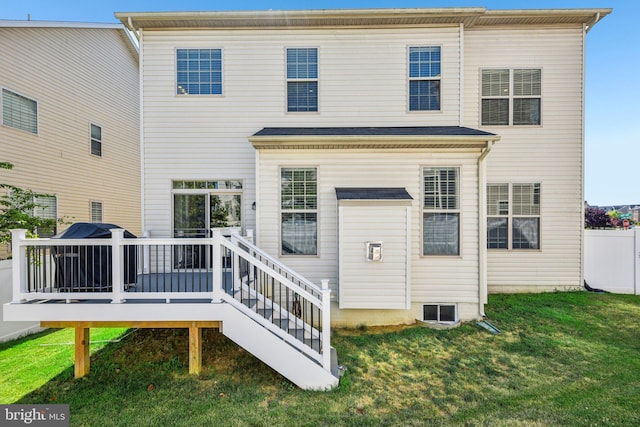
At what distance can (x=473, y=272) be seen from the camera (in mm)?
5594

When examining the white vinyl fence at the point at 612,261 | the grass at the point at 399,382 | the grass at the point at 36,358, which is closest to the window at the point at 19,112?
the grass at the point at 36,358

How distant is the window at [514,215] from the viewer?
6.96m

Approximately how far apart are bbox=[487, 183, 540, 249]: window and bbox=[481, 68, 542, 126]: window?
1.64m

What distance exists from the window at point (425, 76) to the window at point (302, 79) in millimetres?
2206

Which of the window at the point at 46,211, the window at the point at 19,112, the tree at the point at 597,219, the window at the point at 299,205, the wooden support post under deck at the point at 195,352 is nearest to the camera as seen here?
the wooden support post under deck at the point at 195,352

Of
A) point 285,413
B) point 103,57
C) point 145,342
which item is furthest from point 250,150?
point 103,57

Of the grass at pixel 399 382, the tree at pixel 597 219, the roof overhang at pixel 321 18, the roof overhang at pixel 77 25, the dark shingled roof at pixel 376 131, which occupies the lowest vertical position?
the grass at pixel 399 382

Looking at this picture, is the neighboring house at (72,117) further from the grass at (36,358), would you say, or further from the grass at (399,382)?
the grass at (399,382)

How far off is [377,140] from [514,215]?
4.19m

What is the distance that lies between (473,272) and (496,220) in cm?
216

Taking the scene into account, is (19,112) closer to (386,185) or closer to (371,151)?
(371,151)

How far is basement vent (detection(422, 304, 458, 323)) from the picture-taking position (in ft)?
19.0

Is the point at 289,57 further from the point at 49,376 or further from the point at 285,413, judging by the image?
the point at 49,376

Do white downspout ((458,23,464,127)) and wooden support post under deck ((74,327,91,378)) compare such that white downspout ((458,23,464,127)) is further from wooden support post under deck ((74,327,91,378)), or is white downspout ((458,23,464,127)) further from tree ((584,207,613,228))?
wooden support post under deck ((74,327,91,378))
